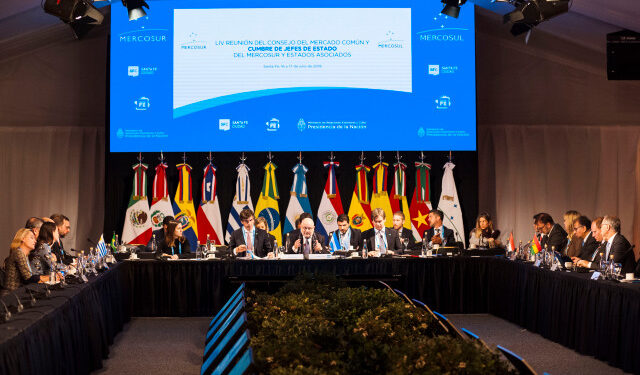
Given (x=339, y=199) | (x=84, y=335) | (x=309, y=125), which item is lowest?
(x=84, y=335)

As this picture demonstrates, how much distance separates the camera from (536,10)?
30.6 feet

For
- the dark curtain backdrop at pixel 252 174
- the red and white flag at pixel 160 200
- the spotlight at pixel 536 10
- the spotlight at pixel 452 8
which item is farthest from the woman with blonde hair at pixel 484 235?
the red and white flag at pixel 160 200

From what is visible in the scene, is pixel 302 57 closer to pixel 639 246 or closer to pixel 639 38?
pixel 639 38

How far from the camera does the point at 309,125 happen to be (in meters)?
10.8

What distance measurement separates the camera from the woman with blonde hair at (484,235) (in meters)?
9.42

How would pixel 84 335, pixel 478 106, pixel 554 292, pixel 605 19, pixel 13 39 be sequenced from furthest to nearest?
pixel 478 106 → pixel 13 39 → pixel 605 19 → pixel 554 292 → pixel 84 335

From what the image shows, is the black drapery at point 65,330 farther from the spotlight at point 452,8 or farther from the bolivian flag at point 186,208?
the spotlight at point 452,8

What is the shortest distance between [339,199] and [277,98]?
68.8 inches

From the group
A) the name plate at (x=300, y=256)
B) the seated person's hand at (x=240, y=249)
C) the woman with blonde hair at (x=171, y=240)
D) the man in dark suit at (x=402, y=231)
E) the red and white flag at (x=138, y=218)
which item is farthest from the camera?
the red and white flag at (x=138, y=218)

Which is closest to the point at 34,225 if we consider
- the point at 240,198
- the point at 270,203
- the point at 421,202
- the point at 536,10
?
the point at 240,198

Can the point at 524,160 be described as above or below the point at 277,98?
below

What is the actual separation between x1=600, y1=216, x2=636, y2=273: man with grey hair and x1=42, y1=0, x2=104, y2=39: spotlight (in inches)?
253

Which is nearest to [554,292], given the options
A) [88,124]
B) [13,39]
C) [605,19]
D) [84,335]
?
[84,335]

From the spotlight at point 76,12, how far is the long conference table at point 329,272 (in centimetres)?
304
